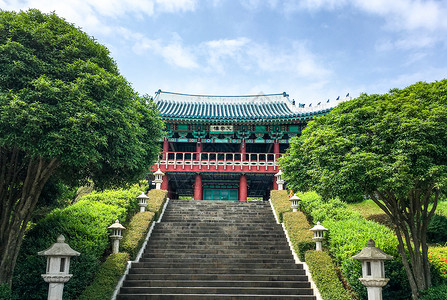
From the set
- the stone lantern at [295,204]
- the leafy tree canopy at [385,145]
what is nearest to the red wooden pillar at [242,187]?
the stone lantern at [295,204]

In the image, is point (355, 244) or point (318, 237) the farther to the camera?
point (318, 237)

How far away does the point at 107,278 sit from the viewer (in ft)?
35.2

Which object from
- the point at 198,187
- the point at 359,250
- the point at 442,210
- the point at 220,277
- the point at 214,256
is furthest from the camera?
the point at 198,187

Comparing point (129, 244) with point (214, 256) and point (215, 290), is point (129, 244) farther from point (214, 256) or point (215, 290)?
point (215, 290)

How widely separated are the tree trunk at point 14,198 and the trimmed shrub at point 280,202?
9707 mm

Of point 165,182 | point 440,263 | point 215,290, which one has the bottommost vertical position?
point 215,290

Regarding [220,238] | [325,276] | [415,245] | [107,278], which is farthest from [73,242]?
[415,245]

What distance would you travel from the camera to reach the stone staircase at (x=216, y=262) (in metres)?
11.0

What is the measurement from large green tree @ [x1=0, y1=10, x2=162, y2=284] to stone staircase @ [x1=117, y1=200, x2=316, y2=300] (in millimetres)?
3387

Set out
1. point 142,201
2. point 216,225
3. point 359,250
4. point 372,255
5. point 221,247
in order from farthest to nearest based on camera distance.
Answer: point 142,201 < point 216,225 < point 221,247 < point 359,250 < point 372,255

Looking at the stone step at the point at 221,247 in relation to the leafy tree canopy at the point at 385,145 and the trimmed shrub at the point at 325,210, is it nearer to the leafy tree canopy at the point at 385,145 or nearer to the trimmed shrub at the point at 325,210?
the trimmed shrub at the point at 325,210

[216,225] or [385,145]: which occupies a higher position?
[385,145]

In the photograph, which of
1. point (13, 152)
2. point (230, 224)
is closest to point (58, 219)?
point (13, 152)

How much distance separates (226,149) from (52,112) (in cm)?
1939
